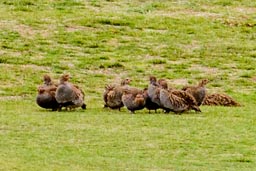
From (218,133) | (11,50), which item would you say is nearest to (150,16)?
Answer: (11,50)

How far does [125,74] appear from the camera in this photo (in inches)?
903

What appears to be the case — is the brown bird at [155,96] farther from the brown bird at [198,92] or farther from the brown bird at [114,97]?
the brown bird at [198,92]

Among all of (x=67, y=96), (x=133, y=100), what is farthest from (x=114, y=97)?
(x=67, y=96)

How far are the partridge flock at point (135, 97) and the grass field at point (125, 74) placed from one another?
0.18 m

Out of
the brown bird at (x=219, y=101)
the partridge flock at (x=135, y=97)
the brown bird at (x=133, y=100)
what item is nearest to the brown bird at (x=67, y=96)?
the partridge flock at (x=135, y=97)

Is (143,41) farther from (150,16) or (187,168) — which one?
(187,168)

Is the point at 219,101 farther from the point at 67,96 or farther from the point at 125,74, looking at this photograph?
the point at 125,74

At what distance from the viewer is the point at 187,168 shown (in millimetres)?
12039

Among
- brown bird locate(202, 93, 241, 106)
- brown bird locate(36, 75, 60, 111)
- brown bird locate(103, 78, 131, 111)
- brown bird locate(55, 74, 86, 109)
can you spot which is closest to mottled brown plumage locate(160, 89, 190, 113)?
brown bird locate(103, 78, 131, 111)

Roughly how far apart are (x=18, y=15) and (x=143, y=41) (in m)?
3.60

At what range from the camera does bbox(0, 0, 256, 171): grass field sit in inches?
508

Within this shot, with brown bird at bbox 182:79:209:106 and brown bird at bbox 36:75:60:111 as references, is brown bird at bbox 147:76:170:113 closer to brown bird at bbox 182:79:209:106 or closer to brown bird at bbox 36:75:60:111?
brown bird at bbox 182:79:209:106

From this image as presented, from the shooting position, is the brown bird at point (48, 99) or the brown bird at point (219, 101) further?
the brown bird at point (219, 101)

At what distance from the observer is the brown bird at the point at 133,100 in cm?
1684
